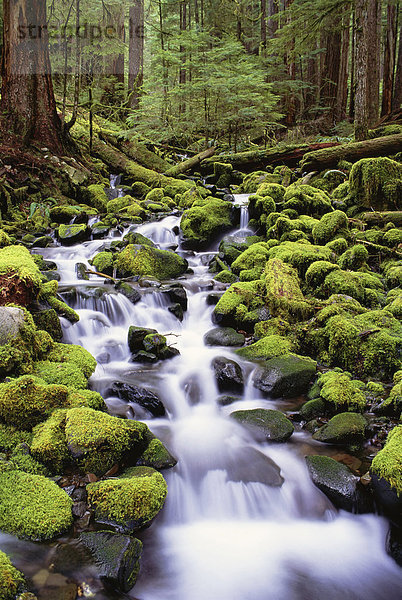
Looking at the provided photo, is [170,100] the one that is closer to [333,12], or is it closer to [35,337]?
[333,12]

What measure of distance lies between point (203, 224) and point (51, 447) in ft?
25.6

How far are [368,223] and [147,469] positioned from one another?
747cm

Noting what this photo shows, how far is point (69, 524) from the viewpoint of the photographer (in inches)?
113

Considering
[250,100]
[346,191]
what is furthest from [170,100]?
[346,191]

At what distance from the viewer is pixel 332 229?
318 inches

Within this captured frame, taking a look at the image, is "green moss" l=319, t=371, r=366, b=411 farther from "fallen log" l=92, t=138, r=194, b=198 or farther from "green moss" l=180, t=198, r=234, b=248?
"fallen log" l=92, t=138, r=194, b=198

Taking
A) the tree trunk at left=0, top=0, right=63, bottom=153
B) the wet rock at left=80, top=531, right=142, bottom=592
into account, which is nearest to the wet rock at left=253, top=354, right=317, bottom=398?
the wet rock at left=80, top=531, right=142, bottom=592

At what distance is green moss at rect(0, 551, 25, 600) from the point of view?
2238 mm

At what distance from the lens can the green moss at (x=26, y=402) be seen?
3.39m

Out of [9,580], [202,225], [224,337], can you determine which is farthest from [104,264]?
[9,580]

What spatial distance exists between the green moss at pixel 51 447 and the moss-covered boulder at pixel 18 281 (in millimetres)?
1965

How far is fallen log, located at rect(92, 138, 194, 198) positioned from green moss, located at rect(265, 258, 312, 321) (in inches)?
303

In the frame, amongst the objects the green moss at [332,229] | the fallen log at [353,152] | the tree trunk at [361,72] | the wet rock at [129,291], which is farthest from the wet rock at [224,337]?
the tree trunk at [361,72]

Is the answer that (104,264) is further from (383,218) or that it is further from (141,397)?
(383,218)
